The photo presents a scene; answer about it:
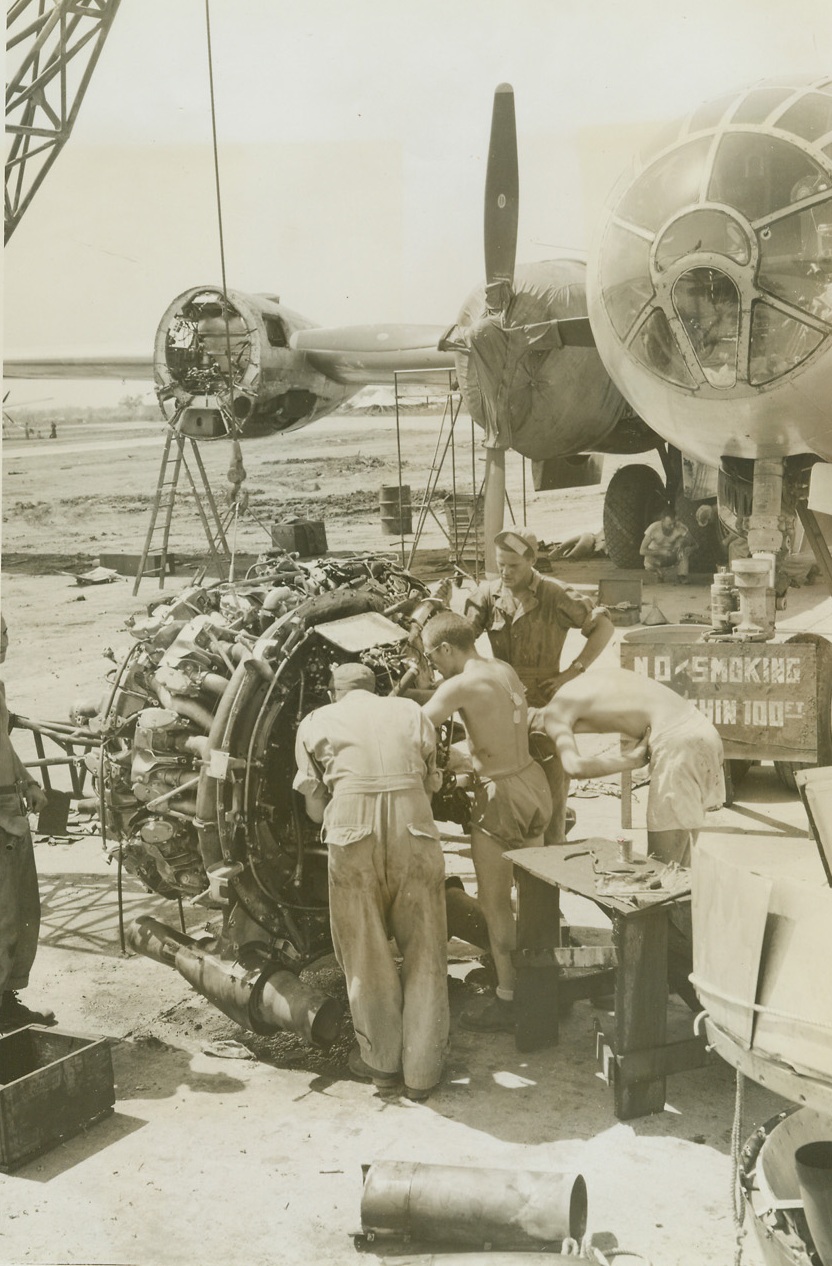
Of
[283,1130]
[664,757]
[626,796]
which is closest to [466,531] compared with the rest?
[626,796]

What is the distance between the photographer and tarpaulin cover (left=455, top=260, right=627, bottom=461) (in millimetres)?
7297

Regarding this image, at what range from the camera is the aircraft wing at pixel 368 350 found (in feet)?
23.7

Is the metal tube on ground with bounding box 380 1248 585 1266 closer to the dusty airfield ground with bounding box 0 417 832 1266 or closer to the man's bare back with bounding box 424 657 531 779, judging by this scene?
the dusty airfield ground with bounding box 0 417 832 1266

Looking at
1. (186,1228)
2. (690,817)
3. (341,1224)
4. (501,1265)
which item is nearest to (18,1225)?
(186,1228)

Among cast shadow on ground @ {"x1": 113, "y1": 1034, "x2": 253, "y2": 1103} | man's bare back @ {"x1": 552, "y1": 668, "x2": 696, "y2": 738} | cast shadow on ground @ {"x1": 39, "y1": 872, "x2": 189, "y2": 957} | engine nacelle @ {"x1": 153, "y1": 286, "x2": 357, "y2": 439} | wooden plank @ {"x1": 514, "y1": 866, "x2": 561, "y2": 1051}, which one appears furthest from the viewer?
engine nacelle @ {"x1": 153, "y1": 286, "x2": 357, "y2": 439}

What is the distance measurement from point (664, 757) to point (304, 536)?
15.7 feet

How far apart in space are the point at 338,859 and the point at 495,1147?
46.8 inches

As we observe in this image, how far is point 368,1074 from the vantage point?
454 cm

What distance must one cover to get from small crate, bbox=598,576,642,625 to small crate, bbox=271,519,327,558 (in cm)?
225

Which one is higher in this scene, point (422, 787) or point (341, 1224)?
point (422, 787)

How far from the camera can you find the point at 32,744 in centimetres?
855

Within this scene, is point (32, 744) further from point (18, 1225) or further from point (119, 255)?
point (18, 1225)

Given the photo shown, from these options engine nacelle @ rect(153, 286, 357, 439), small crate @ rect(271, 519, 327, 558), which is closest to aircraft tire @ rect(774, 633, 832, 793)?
engine nacelle @ rect(153, 286, 357, 439)

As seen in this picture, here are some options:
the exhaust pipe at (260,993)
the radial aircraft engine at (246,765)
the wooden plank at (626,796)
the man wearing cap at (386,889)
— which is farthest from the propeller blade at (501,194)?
the exhaust pipe at (260,993)
